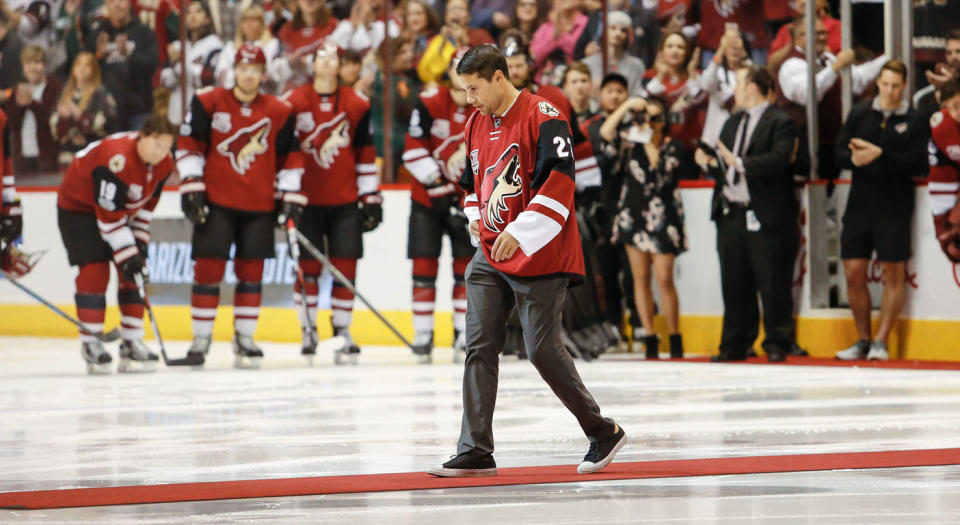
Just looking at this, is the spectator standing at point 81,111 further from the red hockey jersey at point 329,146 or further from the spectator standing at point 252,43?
the red hockey jersey at point 329,146

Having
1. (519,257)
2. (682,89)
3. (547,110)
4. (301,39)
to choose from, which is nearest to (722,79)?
(682,89)

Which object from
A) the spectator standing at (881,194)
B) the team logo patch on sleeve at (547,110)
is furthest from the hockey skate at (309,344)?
the team logo patch on sleeve at (547,110)

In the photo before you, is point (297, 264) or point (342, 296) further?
point (342, 296)

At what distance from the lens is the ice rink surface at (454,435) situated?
3.83 meters

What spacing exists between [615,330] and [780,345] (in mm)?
1138

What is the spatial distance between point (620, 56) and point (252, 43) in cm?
318

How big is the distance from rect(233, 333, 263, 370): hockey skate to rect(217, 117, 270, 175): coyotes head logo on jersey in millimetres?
973

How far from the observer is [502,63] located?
455cm

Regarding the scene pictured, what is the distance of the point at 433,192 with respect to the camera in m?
9.01

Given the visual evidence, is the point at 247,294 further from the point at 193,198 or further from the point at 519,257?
the point at 519,257

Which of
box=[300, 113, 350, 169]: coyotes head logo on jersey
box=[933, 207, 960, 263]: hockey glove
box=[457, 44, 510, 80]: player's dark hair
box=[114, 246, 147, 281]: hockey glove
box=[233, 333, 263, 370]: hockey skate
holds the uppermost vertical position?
box=[457, 44, 510, 80]: player's dark hair

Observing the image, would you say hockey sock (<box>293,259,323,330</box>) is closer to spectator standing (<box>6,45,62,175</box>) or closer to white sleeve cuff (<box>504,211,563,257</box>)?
spectator standing (<box>6,45,62,175</box>)

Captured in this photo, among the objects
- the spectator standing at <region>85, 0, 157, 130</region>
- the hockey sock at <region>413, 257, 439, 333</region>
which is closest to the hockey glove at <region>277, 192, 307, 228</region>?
the hockey sock at <region>413, 257, 439, 333</region>

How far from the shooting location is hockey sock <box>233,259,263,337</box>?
8852mm
